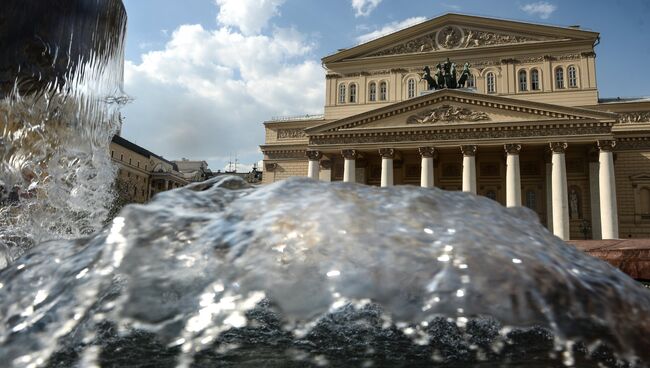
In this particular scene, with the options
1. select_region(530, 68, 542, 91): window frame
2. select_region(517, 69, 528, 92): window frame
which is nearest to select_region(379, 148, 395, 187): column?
select_region(517, 69, 528, 92): window frame

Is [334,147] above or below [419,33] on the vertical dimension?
below

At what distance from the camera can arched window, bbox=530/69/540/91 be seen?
35.0 m

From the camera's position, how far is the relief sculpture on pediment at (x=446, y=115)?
30.0 m

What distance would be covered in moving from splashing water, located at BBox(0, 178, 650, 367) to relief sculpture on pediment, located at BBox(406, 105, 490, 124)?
2884cm

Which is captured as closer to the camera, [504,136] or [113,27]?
[113,27]

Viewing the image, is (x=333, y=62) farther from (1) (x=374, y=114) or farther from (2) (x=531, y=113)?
(2) (x=531, y=113)

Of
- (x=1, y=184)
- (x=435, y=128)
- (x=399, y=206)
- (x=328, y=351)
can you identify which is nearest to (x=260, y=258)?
(x=328, y=351)

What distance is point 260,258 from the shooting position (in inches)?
90.9

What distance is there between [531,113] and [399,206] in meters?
28.7

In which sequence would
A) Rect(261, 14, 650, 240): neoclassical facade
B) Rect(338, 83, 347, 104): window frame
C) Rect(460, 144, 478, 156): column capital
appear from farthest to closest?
Rect(338, 83, 347, 104): window frame
Rect(460, 144, 478, 156): column capital
Rect(261, 14, 650, 240): neoclassical facade

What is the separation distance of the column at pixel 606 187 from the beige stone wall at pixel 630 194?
4.35 m

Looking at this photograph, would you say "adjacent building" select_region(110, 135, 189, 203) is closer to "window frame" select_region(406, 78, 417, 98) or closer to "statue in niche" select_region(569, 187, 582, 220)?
"window frame" select_region(406, 78, 417, 98)

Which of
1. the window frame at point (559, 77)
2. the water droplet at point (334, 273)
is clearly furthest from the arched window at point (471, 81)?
the water droplet at point (334, 273)

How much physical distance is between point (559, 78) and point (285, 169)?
21.1m
